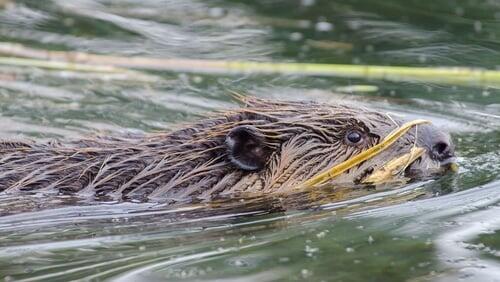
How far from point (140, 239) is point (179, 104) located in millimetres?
3653

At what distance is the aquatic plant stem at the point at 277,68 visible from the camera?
8938 millimetres

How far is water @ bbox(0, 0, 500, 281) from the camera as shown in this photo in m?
4.57

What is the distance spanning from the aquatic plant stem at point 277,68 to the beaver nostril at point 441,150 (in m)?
2.70

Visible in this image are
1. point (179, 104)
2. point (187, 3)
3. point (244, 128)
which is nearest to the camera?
point (244, 128)

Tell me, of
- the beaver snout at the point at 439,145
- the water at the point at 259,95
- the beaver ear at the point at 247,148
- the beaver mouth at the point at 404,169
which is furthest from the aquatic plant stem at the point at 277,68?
the beaver ear at the point at 247,148

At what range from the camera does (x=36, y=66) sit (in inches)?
A: 377

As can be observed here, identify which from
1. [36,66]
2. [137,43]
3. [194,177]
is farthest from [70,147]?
[137,43]

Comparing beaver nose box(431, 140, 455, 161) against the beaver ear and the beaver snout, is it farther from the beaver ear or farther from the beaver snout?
the beaver ear

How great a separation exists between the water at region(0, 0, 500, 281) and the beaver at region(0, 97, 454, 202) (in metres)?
0.13

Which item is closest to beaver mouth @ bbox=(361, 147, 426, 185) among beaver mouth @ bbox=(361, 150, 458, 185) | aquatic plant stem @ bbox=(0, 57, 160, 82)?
beaver mouth @ bbox=(361, 150, 458, 185)

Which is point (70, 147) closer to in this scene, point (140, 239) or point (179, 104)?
point (140, 239)

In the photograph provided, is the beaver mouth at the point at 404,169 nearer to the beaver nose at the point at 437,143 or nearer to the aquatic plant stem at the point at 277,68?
the beaver nose at the point at 437,143

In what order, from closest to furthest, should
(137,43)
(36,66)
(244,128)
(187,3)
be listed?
1. (244,128)
2. (36,66)
3. (137,43)
4. (187,3)

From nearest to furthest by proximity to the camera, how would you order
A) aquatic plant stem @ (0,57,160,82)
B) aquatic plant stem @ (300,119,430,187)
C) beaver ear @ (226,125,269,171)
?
beaver ear @ (226,125,269,171), aquatic plant stem @ (300,119,430,187), aquatic plant stem @ (0,57,160,82)
